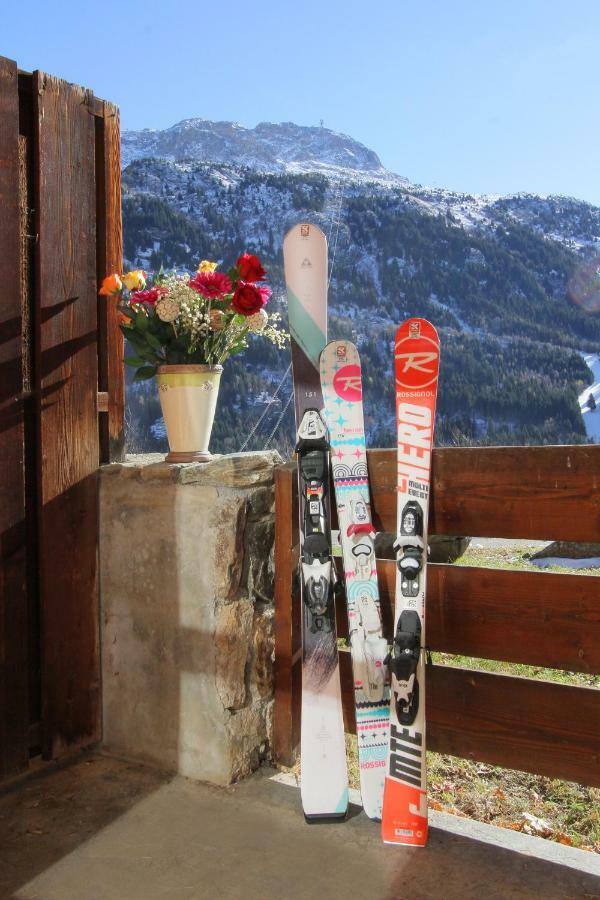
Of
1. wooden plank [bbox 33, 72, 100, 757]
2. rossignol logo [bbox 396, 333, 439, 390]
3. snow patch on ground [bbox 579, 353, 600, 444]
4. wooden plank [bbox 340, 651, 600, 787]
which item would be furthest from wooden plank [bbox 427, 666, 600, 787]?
snow patch on ground [bbox 579, 353, 600, 444]

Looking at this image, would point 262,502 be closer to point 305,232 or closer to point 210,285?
point 210,285

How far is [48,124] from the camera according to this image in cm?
211

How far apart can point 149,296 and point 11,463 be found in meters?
0.61

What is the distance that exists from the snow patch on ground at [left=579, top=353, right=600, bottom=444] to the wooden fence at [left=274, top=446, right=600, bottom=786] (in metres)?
49.9

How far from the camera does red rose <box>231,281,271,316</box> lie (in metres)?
2.07

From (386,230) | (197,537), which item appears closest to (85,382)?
(197,537)

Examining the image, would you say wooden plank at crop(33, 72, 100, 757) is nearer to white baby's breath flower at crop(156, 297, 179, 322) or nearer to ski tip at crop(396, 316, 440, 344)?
white baby's breath flower at crop(156, 297, 179, 322)

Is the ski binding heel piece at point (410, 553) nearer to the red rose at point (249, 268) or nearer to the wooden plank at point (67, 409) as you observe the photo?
the red rose at point (249, 268)

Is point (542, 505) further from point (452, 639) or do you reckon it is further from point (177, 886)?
point (177, 886)

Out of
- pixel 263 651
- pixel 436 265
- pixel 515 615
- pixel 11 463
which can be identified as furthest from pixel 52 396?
pixel 436 265

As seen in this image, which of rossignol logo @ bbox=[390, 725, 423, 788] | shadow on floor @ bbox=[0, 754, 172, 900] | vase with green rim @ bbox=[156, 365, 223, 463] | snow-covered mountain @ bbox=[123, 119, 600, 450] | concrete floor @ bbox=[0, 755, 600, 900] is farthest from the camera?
snow-covered mountain @ bbox=[123, 119, 600, 450]

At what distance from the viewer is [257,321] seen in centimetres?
215

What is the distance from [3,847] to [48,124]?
191 centimetres

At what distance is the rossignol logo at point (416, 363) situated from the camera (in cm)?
192
